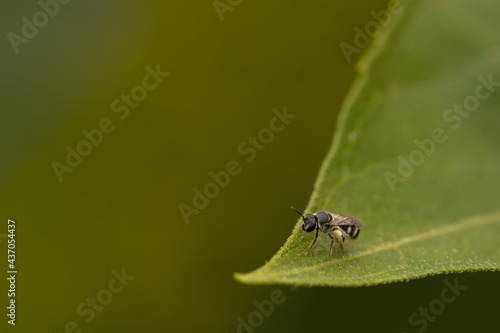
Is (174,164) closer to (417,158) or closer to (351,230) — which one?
(351,230)

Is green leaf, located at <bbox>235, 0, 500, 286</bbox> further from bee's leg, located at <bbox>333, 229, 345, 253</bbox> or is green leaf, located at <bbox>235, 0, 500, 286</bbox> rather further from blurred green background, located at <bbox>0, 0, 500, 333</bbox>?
blurred green background, located at <bbox>0, 0, 500, 333</bbox>

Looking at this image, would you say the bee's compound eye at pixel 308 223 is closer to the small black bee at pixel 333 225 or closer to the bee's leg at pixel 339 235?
the small black bee at pixel 333 225

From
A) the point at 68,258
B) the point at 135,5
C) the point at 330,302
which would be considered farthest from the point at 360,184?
the point at 135,5

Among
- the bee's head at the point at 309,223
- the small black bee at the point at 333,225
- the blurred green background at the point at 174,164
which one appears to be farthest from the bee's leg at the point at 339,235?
the blurred green background at the point at 174,164

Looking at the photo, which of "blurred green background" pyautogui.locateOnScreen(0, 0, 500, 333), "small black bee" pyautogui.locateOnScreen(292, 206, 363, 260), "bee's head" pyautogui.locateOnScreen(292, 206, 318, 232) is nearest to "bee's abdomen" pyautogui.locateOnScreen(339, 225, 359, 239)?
"small black bee" pyautogui.locateOnScreen(292, 206, 363, 260)

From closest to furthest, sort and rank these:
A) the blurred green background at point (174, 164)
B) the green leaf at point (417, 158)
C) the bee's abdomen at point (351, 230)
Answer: the green leaf at point (417, 158)
the bee's abdomen at point (351, 230)
the blurred green background at point (174, 164)

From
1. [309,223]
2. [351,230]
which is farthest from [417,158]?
[309,223]

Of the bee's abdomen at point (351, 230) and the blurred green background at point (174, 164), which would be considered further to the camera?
the blurred green background at point (174, 164)
